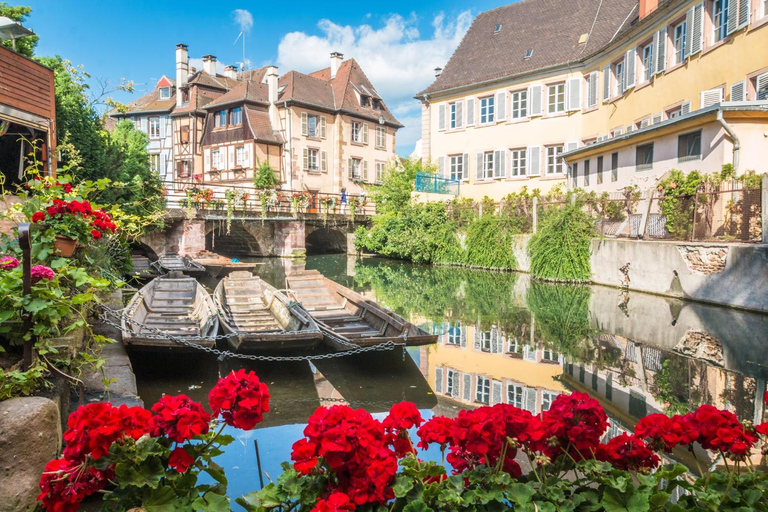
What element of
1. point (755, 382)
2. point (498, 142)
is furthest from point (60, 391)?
point (498, 142)

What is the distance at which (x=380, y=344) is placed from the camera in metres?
7.95

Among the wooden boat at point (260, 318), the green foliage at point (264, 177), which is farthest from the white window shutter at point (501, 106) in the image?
the wooden boat at point (260, 318)

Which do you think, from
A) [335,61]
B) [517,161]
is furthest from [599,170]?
[335,61]

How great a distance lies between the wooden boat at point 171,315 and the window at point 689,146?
43.7ft

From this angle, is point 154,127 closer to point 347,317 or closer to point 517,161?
point 517,161

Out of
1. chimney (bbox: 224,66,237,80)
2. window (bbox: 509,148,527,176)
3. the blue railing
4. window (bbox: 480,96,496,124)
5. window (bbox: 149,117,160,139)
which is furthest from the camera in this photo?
chimney (bbox: 224,66,237,80)

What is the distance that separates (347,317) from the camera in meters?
10.8

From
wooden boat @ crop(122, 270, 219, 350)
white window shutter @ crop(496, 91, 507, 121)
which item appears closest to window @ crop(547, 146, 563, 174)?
white window shutter @ crop(496, 91, 507, 121)

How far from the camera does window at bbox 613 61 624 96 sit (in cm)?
2273

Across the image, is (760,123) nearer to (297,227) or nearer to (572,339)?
(572,339)

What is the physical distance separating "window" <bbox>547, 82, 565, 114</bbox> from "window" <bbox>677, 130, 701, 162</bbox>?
10.0 m

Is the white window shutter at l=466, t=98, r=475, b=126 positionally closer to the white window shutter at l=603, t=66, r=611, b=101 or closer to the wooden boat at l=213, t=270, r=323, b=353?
the white window shutter at l=603, t=66, r=611, b=101

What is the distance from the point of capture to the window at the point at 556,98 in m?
26.3

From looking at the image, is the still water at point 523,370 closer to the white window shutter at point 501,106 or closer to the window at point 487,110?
the white window shutter at point 501,106
